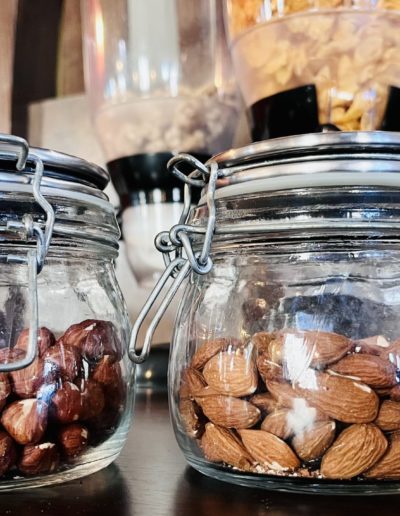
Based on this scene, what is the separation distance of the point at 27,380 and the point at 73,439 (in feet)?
0.13

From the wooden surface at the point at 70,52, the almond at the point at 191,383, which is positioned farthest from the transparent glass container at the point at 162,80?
the almond at the point at 191,383

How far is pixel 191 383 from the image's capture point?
0.39m

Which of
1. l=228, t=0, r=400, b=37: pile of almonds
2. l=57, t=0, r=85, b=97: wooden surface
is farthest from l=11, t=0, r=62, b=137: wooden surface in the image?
l=228, t=0, r=400, b=37: pile of almonds

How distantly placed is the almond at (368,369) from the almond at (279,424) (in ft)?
0.11

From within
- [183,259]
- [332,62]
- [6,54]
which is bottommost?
[183,259]

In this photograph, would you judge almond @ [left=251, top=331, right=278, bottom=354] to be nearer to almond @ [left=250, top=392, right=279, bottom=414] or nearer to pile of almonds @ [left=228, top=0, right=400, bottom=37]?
almond @ [left=250, top=392, right=279, bottom=414]

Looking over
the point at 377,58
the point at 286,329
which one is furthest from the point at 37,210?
the point at 377,58

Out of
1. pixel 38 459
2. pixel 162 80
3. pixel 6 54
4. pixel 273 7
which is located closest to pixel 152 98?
pixel 162 80

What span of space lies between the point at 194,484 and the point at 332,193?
6.3 inches

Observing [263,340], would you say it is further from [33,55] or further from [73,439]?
[33,55]

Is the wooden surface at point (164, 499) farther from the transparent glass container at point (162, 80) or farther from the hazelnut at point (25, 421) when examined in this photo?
the transparent glass container at point (162, 80)

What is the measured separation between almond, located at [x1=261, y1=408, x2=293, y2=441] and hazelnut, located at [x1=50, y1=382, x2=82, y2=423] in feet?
0.32

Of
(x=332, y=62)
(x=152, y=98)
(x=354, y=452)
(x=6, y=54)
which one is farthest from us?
(x=6, y=54)

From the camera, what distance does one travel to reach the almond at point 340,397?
337 millimetres
